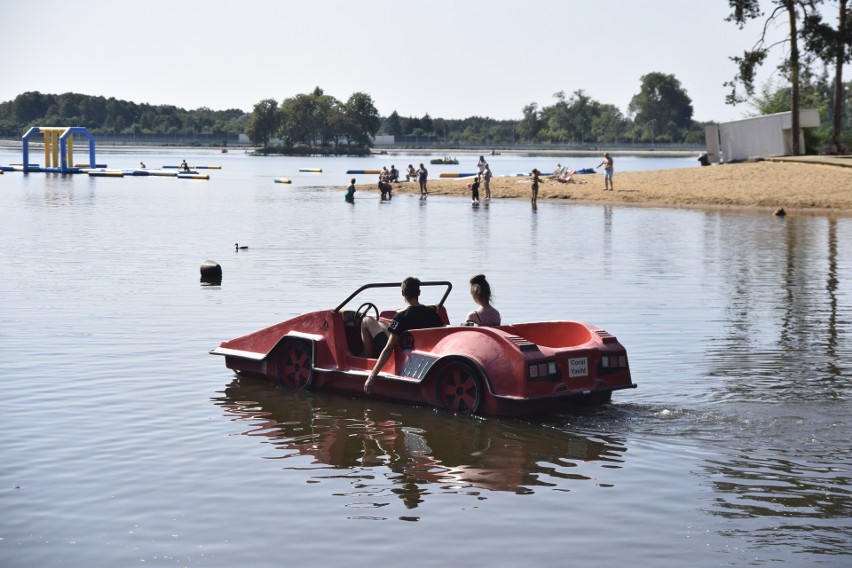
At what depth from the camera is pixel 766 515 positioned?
8484 mm

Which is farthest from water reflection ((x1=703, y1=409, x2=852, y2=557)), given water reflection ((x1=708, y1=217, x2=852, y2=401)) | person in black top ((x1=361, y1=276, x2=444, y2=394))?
person in black top ((x1=361, y1=276, x2=444, y2=394))

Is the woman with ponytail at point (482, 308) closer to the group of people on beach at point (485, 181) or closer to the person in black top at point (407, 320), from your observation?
the person in black top at point (407, 320)

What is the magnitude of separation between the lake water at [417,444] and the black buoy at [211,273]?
37 cm

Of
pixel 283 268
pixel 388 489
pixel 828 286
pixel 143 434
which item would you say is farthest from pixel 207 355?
pixel 828 286

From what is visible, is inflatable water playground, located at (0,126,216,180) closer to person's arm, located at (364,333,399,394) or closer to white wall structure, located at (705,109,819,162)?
white wall structure, located at (705,109,819,162)

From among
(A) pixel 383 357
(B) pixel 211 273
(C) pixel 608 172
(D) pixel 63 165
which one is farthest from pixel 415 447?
(D) pixel 63 165

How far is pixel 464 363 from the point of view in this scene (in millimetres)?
11211

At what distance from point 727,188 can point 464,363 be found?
4162 centimetres

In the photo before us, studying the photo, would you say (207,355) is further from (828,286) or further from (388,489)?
(828,286)

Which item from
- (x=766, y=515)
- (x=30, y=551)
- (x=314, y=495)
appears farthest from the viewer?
(x=314, y=495)

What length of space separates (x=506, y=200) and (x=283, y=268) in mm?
31871

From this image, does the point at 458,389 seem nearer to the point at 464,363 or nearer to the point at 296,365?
the point at 464,363

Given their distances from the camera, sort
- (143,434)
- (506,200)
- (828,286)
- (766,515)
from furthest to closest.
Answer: (506,200)
(828,286)
(143,434)
(766,515)

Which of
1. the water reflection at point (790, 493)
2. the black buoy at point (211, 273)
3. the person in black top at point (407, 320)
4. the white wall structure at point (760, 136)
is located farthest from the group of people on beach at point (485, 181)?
the water reflection at point (790, 493)
